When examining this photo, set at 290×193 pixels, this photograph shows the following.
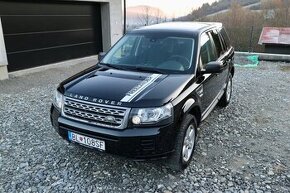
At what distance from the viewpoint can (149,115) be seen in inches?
121

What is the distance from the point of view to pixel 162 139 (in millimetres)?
3082

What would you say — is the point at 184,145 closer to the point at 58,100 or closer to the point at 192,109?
the point at 192,109

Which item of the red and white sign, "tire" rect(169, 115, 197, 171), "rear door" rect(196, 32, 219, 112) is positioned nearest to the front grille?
"tire" rect(169, 115, 197, 171)

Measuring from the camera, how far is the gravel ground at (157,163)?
3.36 m

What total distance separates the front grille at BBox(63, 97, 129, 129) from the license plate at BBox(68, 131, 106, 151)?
18cm

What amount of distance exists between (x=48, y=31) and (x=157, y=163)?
25.6 feet

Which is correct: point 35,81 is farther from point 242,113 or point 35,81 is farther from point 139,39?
point 242,113

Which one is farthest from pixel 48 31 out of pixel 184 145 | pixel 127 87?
pixel 184 145

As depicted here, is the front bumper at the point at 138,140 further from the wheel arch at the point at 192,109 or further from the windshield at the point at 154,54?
the windshield at the point at 154,54

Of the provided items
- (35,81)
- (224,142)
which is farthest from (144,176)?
(35,81)

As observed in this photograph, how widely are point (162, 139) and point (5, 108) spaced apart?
167 inches

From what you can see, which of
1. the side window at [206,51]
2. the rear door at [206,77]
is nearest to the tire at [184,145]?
the rear door at [206,77]

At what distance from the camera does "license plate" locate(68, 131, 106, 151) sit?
3.16 meters

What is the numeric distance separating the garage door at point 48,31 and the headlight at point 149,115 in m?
7.11
